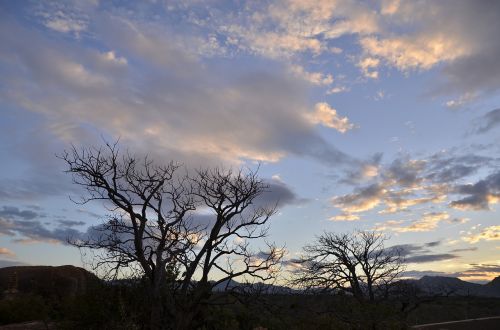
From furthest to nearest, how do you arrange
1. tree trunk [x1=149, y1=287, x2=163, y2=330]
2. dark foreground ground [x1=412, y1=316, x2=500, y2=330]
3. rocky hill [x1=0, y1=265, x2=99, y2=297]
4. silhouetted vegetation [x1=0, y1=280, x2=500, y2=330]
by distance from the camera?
rocky hill [x1=0, y1=265, x2=99, y2=297], dark foreground ground [x1=412, y1=316, x2=500, y2=330], silhouetted vegetation [x1=0, y1=280, x2=500, y2=330], tree trunk [x1=149, y1=287, x2=163, y2=330]

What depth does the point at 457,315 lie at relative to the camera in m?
55.8

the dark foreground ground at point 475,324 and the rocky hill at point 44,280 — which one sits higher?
the rocky hill at point 44,280

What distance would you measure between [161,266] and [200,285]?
63.9 inches

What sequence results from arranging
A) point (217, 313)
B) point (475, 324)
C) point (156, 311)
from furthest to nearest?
1. point (475, 324)
2. point (217, 313)
3. point (156, 311)

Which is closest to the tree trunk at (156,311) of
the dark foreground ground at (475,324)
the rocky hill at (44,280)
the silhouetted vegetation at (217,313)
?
the silhouetted vegetation at (217,313)

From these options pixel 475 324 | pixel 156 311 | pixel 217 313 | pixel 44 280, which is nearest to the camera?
pixel 156 311

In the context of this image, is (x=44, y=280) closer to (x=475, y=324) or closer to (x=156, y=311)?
(x=156, y=311)

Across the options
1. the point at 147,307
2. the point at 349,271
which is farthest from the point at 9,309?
the point at 349,271

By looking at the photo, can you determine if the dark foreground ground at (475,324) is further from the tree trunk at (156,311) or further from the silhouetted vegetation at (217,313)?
the tree trunk at (156,311)

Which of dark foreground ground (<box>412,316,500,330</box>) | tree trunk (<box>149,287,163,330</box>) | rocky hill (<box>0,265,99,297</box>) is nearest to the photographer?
tree trunk (<box>149,287,163,330</box>)

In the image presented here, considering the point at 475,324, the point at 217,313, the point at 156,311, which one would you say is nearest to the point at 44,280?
the point at 217,313

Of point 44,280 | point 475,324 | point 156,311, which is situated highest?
point 44,280

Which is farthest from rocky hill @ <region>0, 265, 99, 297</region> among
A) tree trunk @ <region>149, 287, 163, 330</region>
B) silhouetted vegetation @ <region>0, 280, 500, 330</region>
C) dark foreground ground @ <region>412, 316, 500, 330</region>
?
dark foreground ground @ <region>412, 316, 500, 330</region>

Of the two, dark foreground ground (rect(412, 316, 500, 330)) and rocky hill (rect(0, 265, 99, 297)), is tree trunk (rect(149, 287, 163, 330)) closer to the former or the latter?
dark foreground ground (rect(412, 316, 500, 330))
